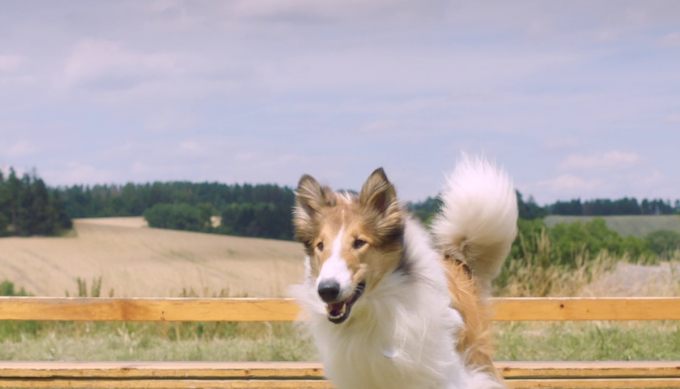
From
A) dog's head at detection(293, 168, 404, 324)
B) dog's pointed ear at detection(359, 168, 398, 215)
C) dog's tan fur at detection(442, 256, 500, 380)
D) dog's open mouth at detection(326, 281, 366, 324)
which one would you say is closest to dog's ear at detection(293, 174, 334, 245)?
dog's head at detection(293, 168, 404, 324)

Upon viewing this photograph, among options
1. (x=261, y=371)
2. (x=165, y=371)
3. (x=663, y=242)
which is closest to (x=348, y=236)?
(x=261, y=371)

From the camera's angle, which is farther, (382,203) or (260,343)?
(260,343)

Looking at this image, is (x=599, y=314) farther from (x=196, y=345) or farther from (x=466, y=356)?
(x=196, y=345)

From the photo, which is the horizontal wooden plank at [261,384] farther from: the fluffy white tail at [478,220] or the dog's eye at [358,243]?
the dog's eye at [358,243]

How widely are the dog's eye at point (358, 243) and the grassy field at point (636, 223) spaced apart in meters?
11.8

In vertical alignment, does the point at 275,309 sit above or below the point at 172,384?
above

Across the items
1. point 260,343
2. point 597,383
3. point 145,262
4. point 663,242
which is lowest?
point 597,383

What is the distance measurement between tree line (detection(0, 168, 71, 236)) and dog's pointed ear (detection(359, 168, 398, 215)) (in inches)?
838

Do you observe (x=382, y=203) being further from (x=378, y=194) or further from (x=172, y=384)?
(x=172, y=384)

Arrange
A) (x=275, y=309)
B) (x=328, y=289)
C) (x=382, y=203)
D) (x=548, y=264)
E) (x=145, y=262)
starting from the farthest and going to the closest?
(x=145, y=262) → (x=548, y=264) → (x=275, y=309) → (x=382, y=203) → (x=328, y=289)

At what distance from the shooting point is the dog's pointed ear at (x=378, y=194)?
4.80 m

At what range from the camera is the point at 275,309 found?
8.06 meters

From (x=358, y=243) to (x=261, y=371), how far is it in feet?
10.5

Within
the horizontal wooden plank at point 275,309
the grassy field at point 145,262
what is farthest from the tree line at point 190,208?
the horizontal wooden plank at point 275,309
